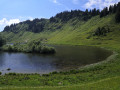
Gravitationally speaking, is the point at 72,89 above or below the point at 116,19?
below

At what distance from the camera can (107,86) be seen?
74.6ft

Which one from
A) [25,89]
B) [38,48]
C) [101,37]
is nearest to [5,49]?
[38,48]

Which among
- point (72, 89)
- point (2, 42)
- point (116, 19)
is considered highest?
point (116, 19)

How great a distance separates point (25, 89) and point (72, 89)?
1009 centimetres

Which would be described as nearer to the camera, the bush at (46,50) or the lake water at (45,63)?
the lake water at (45,63)

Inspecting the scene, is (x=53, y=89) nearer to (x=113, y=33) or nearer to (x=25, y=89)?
(x=25, y=89)

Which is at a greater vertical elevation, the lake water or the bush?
the bush

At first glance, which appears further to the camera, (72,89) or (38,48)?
(38,48)

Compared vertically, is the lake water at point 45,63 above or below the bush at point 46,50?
below

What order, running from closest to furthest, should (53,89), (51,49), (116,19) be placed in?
(53,89)
(51,49)
(116,19)

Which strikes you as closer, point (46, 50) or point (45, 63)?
point (45, 63)

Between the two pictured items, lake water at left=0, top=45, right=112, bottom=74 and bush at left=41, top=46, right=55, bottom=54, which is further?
bush at left=41, top=46, right=55, bottom=54

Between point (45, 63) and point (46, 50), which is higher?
point (46, 50)

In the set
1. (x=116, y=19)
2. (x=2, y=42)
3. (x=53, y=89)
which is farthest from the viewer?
(x=116, y=19)
